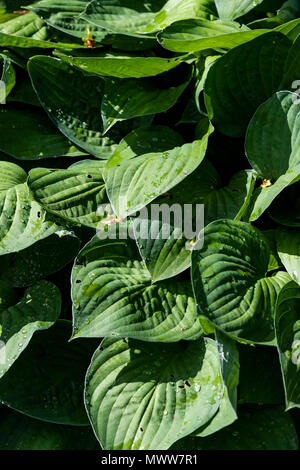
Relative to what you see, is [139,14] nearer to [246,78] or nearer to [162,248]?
[246,78]

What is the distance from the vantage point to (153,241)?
157 cm

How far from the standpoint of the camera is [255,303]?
1495 mm

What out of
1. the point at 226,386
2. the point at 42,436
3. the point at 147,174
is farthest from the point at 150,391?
the point at 147,174

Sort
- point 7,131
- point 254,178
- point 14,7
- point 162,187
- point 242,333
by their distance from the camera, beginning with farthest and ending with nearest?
point 14,7 < point 7,131 < point 254,178 < point 162,187 < point 242,333

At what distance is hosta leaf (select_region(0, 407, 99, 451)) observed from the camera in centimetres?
169

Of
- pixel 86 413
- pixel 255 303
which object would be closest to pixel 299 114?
pixel 255 303

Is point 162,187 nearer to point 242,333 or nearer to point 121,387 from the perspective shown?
point 242,333

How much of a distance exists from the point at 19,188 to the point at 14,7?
0.79m

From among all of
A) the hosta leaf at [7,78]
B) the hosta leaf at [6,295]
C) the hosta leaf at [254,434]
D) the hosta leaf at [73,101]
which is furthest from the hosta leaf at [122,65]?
the hosta leaf at [254,434]

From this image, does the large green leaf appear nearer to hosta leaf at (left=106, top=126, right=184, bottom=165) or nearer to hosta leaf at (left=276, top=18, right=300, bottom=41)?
hosta leaf at (left=106, top=126, right=184, bottom=165)

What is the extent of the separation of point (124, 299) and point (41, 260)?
1.35 feet

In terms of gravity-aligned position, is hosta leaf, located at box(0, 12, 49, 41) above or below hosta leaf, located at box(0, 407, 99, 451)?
above

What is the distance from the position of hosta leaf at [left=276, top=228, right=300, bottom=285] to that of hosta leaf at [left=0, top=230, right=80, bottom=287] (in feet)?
2.13

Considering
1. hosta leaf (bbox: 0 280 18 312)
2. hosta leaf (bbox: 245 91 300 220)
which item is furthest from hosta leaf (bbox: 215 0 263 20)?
hosta leaf (bbox: 0 280 18 312)
